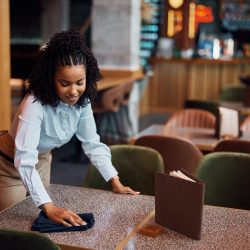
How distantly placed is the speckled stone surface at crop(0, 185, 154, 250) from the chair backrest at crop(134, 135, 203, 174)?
3.51 feet

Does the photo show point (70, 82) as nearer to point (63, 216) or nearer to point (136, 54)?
point (63, 216)

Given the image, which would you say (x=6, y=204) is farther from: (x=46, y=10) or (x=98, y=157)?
(x=46, y=10)

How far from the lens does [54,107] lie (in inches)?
88.1

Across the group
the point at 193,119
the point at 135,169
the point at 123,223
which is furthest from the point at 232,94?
the point at 123,223

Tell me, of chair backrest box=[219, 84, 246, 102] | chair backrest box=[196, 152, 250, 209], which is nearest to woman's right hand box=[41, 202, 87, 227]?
chair backrest box=[196, 152, 250, 209]

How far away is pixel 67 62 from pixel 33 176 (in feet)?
1.55

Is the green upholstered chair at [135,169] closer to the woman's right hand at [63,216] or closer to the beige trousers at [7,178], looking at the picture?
the beige trousers at [7,178]

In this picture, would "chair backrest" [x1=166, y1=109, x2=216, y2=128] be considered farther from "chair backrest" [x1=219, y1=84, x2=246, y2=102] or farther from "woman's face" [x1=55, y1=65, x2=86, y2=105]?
"woman's face" [x1=55, y1=65, x2=86, y2=105]

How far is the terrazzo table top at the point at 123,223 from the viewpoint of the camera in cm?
189

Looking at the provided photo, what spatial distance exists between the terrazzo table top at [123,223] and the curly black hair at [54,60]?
1.50 feet

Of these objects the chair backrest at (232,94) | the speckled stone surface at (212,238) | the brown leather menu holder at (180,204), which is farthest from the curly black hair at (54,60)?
the chair backrest at (232,94)

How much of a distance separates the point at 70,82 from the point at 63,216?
53 centimetres

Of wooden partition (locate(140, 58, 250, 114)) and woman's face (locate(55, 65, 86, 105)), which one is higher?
woman's face (locate(55, 65, 86, 105))

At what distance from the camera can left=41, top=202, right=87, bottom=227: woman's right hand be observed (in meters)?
2.01
